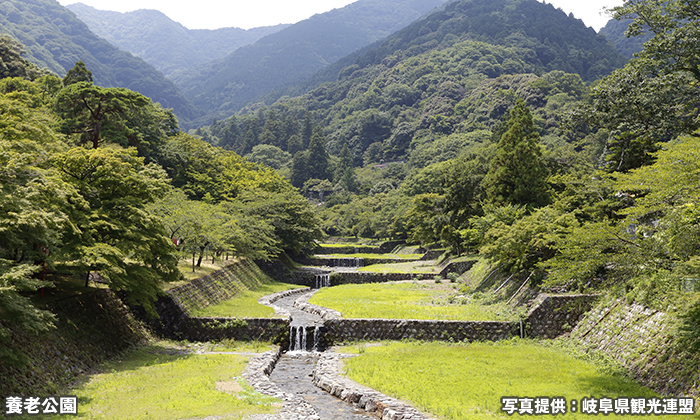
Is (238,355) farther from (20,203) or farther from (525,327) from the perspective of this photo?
(525,327)

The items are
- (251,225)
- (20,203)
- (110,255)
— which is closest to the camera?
(20,203)

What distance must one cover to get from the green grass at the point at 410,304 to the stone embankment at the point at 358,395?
21.6ft

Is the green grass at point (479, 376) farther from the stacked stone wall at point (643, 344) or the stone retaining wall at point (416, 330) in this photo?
the stone retaining wall at point (416, 330)

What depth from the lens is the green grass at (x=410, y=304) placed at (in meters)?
23.2

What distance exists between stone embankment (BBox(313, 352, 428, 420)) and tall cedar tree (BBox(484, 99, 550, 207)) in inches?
923

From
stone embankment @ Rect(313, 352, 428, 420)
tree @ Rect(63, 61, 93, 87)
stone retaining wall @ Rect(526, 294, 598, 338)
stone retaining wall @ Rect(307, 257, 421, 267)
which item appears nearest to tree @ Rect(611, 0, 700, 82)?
stone retaining wall @ Rect(526, 294, 598, 338)

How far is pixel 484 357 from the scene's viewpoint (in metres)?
17.5

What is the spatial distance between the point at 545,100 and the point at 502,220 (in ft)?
343

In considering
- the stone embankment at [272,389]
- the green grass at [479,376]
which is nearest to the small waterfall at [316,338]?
the stone embankment at [272,389]

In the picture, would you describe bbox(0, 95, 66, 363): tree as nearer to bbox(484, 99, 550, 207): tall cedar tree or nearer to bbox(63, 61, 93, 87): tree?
bbox(484, 99, 550, 207): tall cedar tree

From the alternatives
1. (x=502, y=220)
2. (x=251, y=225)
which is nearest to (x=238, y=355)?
(x=502, y=220)

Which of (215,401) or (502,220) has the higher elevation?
(502,220)
